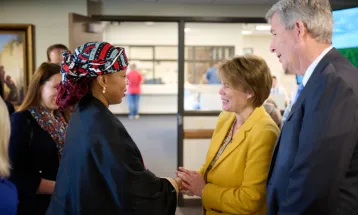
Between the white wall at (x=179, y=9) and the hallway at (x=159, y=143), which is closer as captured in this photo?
the white wall at (x=179, y=9)

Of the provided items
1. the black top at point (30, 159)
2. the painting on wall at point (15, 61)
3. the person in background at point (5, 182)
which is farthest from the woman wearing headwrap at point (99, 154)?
the painting on wall at point (15, 61)

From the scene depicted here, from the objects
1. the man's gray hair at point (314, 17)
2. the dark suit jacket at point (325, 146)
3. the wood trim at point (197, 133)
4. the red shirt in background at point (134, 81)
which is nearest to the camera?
the dark suit jacket at point (325, 146)

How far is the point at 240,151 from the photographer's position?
157 centimetres

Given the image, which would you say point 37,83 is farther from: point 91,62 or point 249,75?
point 249,75

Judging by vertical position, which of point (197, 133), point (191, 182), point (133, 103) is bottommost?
point (133, 103)

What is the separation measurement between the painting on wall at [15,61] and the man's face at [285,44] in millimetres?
3460

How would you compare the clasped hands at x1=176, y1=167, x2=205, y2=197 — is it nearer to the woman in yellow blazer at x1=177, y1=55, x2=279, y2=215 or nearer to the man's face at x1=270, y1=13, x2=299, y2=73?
the woman in yellow blazer at x1=177, y1=55, x2=279, y2=215

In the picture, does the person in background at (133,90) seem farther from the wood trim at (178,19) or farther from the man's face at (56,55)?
the man's face at (56,55)

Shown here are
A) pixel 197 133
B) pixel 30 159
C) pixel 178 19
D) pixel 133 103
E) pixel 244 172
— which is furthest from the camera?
pixel 133 103

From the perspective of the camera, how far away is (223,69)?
1677 mm

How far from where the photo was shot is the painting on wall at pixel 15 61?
4.12 metres

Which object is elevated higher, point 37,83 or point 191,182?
point 37,83

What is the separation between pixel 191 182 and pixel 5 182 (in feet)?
2.60

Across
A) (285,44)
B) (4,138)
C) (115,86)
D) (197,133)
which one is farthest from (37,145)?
(197,133)
